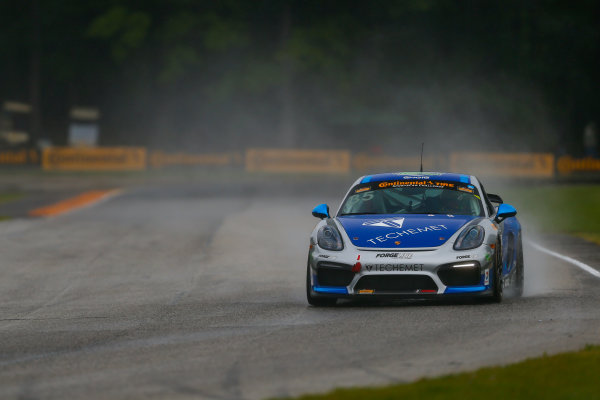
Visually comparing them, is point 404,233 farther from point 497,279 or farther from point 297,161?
point 297,161

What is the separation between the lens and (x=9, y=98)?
75.1 metres

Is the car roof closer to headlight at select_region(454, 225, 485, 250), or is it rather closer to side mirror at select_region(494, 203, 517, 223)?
side mirror at select_region(494, 203, 517, 223)

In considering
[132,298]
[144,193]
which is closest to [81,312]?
[132,298]

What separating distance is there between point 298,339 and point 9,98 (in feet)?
228

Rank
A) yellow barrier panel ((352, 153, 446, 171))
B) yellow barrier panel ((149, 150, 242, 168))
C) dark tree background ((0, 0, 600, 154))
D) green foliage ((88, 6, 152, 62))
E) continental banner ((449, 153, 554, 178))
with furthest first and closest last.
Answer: green foliage ((88, 6, 152, 62)) < dark tree background ((0, 0, 600, 154)) < yellow barrier panel ((149, 150, 242, 168)) < yellow barrier panel ((352, 153, 446, 171)) < continental banner ((449, 153, 554, 178))

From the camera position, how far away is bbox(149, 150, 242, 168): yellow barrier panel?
52.3 metres

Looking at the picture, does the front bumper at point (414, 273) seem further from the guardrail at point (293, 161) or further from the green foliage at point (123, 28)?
the green foliage at point (123, 28)

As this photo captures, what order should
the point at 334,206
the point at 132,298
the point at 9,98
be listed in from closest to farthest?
the point at 132,298
the point at 334,206
the point at 9,98

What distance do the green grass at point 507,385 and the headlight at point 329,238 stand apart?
3.69m

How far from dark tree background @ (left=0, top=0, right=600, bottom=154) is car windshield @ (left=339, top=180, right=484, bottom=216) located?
5228 cm

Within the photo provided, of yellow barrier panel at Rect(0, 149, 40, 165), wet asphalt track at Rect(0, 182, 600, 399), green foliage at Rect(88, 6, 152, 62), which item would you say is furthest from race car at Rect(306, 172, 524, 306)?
green foliage at Rect(88, 6, 152, 62)

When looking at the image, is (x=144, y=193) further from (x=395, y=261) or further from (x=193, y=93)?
(x=193, y=93)

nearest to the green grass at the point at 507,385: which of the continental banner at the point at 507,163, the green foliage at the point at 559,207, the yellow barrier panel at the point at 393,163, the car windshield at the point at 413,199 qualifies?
the car windshield at the point at 413,199

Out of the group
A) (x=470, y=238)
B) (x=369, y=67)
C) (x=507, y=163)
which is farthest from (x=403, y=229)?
(x=369, y=67)
